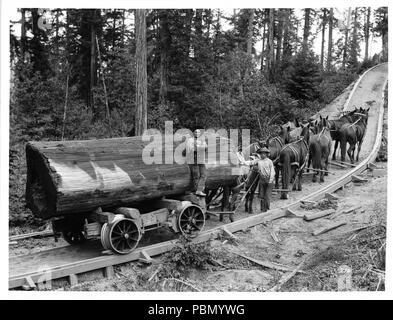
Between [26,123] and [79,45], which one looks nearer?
[26,123]

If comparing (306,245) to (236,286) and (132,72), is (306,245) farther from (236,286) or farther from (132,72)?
(132,72)

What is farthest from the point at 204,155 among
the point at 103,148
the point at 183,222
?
the point at 103,148

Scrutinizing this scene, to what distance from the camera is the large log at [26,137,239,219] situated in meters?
7.72

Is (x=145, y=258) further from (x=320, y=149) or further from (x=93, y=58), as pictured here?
(x=93, y=58)

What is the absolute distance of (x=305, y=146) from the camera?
45.6 feet

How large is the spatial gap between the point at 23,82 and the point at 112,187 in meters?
10.3

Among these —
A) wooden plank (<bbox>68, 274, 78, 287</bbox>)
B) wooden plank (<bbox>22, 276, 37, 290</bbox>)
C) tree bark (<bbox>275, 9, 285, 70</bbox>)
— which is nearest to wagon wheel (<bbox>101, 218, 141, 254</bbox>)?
wooden plank (<bbox>68, 274, 78, 287</bbox>)

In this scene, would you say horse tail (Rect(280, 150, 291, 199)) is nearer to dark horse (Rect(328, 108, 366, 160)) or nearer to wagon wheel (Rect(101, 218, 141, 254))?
dark horse (Rect(328, 108, 366, 160))

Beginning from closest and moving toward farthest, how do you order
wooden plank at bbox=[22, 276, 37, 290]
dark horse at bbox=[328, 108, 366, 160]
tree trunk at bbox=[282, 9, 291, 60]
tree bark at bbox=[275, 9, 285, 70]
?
wooden plank at bbox=[22, 276, 37, 290], dark horse at bbox=[328, 108, 366, 160], tree bark at bbox=[275, 9, 285, 70], tree trunk at bbox=[282, 9, 291, 60]

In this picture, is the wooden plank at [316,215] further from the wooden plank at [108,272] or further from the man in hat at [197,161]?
the wooden plank at [108,272]

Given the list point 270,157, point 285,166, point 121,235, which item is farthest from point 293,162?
point 121,235

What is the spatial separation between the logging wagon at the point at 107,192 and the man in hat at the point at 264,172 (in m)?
2.14

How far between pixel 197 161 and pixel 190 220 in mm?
1347

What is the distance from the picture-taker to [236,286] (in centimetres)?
790
